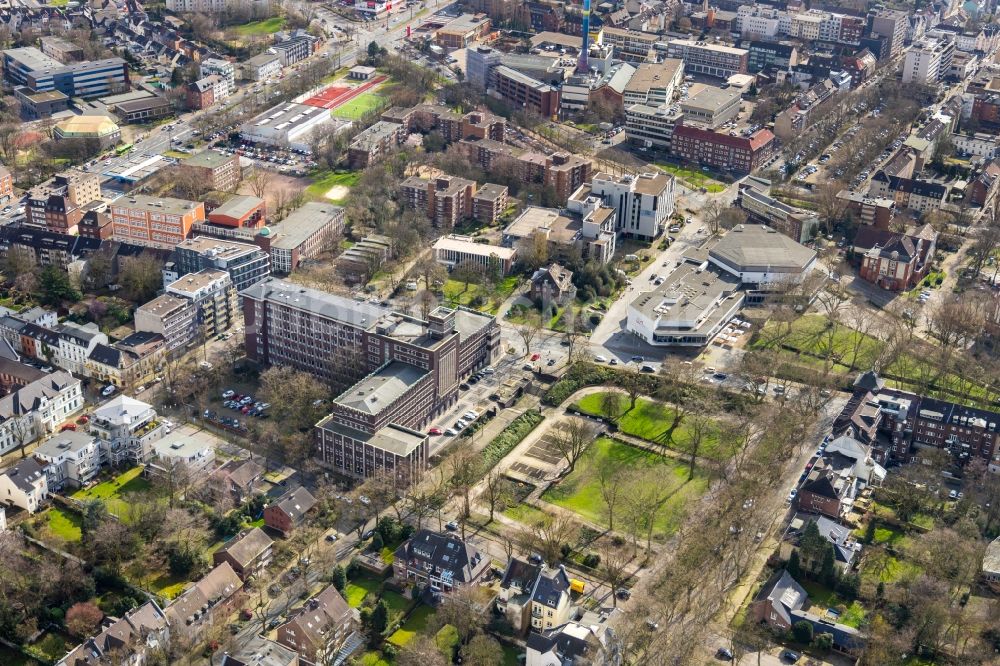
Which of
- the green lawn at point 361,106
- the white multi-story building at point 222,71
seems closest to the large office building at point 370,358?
the green lawn at point 361,106

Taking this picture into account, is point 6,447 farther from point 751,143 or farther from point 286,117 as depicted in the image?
point 751,143

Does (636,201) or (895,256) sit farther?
(636,201)

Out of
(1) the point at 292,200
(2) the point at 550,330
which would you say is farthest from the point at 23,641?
(1) the point at 292,200

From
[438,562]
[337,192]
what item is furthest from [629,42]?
[438,562]

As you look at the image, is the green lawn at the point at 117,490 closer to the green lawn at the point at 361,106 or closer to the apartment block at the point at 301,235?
the apartment block at the point at 301,235

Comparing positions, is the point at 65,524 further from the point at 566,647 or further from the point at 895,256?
the point at 895,256

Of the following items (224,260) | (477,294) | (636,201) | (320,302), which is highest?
(636,201)
